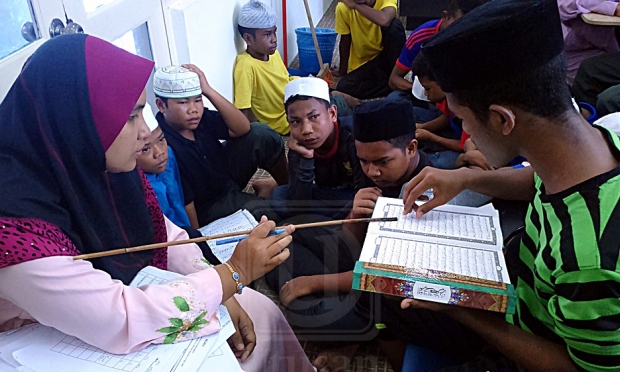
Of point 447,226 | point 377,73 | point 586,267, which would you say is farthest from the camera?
point 377,73

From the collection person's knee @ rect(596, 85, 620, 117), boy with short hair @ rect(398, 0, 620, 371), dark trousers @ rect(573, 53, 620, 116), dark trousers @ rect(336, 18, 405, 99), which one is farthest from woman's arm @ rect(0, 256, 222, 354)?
dark trousers @ rect(336, 18, 405, 99)

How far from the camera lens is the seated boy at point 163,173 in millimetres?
1506

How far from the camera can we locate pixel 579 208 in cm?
76

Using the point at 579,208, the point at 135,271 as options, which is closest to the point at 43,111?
the point at 135,271

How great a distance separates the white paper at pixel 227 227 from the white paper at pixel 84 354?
70 cm

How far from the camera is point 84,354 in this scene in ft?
2.71

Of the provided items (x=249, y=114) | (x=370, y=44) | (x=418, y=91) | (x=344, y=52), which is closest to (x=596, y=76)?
(x=418, y=91)

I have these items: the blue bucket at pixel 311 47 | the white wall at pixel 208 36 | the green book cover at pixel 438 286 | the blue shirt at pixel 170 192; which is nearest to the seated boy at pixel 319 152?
the blue shirt at pixel 170 192

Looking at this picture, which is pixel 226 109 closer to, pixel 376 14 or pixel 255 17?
pixel 255 17

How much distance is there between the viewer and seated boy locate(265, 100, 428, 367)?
1.45m

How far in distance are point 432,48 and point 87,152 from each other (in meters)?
0.70

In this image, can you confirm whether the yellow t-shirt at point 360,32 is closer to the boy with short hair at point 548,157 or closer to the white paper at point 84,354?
the boy with short hair at point 548,157

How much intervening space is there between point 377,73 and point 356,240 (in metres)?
2.13

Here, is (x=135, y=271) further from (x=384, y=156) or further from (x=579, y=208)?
(x=579, y=208)
